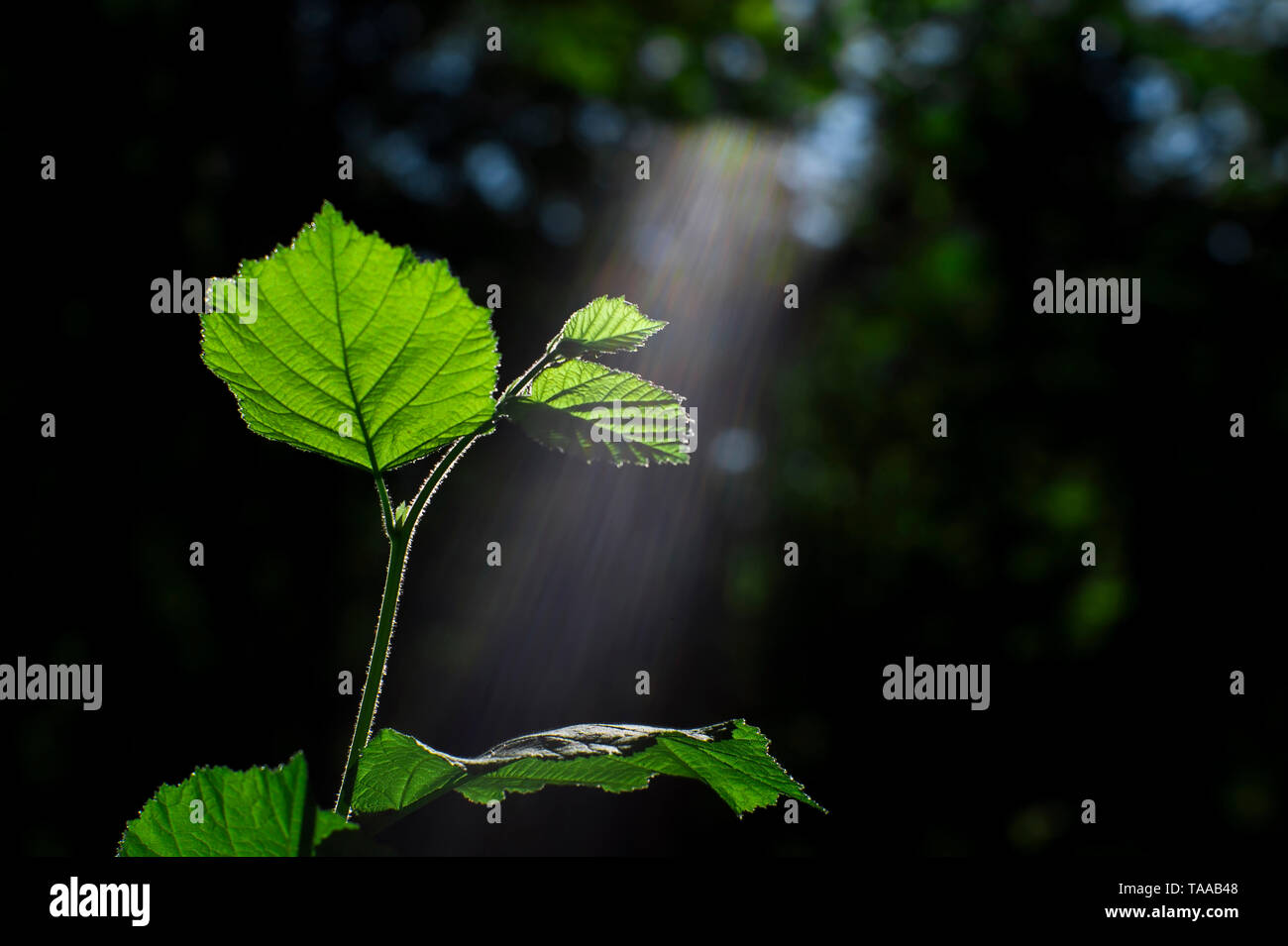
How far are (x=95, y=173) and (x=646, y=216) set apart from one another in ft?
12.3

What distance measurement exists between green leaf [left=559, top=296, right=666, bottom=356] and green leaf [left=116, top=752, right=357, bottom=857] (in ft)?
1.22

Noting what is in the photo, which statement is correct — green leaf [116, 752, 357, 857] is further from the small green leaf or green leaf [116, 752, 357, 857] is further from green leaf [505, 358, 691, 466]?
green leaf [505, 358, 691, 466]

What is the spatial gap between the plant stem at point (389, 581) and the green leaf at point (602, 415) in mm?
20

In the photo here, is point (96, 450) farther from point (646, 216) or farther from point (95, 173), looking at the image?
point (646, 216)

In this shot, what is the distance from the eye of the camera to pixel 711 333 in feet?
24.7

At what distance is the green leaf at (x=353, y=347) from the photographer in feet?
2.19

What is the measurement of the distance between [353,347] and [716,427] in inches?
271

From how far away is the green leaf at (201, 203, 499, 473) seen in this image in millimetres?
668
